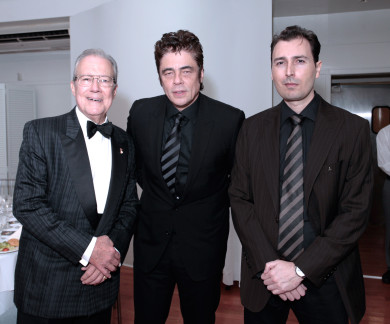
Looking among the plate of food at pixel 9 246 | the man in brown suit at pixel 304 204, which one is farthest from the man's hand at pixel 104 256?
the plate of food at pixel 9 246

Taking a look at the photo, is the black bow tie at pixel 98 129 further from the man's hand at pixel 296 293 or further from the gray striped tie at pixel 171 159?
the man's hand at pixel 296 293

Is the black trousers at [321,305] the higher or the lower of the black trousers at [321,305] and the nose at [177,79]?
the lower

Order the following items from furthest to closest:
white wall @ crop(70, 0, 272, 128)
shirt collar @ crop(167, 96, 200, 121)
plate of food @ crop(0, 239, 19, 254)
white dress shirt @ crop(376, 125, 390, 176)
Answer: white dress shirt @ crop(376, 125, 390, 176)
white wall @ crop(70, 0, 272, 128)
plate of food @ crop(0, 239, 19, 254)
shirt collar @ crop(167, 96, 200, 121)

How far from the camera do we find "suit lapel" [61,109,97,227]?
148 centimetres

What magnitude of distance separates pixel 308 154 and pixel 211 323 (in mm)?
993

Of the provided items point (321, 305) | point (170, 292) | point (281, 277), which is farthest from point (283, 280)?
point (170, 292)

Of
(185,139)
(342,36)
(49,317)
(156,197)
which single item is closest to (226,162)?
(185,139)

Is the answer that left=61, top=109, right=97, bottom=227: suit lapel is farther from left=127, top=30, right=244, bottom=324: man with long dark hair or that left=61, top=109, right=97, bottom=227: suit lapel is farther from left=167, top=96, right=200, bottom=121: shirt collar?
left=167, top=96, right=200, bottom=121: shirt collar

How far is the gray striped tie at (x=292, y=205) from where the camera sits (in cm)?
149

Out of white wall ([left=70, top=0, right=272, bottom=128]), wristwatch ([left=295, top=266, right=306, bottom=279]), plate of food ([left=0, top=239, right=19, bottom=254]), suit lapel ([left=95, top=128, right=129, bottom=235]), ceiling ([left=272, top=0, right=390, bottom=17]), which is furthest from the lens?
ceiling ([left=272, top=0, right=390, bottom=17])

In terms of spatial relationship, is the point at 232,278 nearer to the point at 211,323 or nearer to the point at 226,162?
the point at 211,323

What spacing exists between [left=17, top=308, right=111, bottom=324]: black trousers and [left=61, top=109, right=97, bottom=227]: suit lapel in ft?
1.33

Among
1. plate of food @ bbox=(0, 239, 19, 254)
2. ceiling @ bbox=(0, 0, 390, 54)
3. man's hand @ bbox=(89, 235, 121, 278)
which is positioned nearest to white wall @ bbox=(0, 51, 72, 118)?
ceiling @ bbox=(0, 0, 390, 54)

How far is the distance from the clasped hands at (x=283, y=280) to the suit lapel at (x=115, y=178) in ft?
2.23
